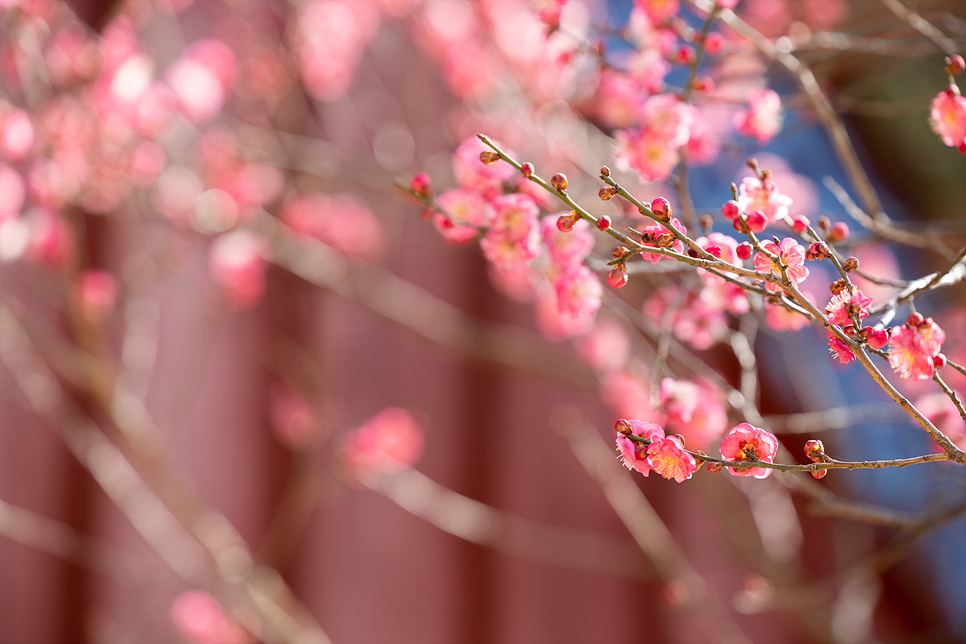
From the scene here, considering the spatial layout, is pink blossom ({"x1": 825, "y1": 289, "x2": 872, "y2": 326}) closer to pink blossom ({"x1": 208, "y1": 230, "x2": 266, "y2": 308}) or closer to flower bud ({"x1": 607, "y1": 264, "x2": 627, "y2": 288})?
flower bud ({"x1": 607, "y1": 264, "x2": 627, "y2": 288})

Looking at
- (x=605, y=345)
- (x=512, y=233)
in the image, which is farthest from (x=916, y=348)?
(x=605, y=345)

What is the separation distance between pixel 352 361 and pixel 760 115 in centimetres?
97

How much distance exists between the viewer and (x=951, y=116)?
0.39 m

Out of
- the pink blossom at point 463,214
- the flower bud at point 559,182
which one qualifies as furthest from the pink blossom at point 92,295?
the flower bud at point 559,182

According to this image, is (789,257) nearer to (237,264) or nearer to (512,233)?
(512,233)

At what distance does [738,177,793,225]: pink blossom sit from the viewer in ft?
1.28

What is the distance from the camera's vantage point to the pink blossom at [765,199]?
1.28ft

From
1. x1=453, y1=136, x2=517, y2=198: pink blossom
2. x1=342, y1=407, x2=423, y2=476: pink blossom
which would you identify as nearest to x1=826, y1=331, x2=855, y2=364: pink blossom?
x1=453, y1=136, x2=517, y2=198: pink blossom

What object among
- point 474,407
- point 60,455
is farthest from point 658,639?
point 60,455

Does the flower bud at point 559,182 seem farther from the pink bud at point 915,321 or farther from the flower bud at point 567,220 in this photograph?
the pink bud at point 915,321

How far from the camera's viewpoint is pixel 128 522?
117cm

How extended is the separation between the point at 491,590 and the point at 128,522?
696 millimetres

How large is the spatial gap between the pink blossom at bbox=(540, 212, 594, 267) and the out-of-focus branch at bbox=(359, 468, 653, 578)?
787 mm

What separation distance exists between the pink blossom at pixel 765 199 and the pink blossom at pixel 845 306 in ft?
0.25
